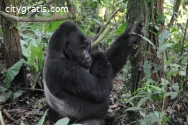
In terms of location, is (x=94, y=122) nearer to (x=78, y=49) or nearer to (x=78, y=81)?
(x=78, y=81)

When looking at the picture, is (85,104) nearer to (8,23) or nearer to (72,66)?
(72,66)

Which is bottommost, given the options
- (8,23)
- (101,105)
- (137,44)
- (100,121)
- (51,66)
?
(100,121)

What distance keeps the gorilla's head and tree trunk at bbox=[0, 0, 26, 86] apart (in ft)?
4.48

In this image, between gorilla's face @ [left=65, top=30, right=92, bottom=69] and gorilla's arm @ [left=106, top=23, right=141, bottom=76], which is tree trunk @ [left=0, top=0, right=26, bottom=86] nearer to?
gorilla's face @ [left=65, top=30, right=92, bottom=69]

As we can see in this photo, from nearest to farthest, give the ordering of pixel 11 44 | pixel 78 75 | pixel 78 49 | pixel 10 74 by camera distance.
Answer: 1. pixel 78 75
2. pixel 78 49
3. pixel 10 74
4. pixel 11 44

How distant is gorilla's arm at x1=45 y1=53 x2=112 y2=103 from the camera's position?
3.47 m

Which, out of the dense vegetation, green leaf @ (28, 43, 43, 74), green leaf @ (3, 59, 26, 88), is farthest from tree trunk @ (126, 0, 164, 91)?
green leaf @ (3, 59, 26, 88)

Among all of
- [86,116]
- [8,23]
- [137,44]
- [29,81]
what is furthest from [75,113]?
[8,23]

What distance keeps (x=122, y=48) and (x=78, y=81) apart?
2.58 feet

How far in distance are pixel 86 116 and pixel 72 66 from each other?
2.42 ft

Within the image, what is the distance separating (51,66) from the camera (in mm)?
3533

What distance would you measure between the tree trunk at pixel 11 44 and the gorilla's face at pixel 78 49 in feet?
5.03

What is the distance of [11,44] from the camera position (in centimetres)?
484

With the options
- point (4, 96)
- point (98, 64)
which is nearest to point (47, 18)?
point (98, 64)
